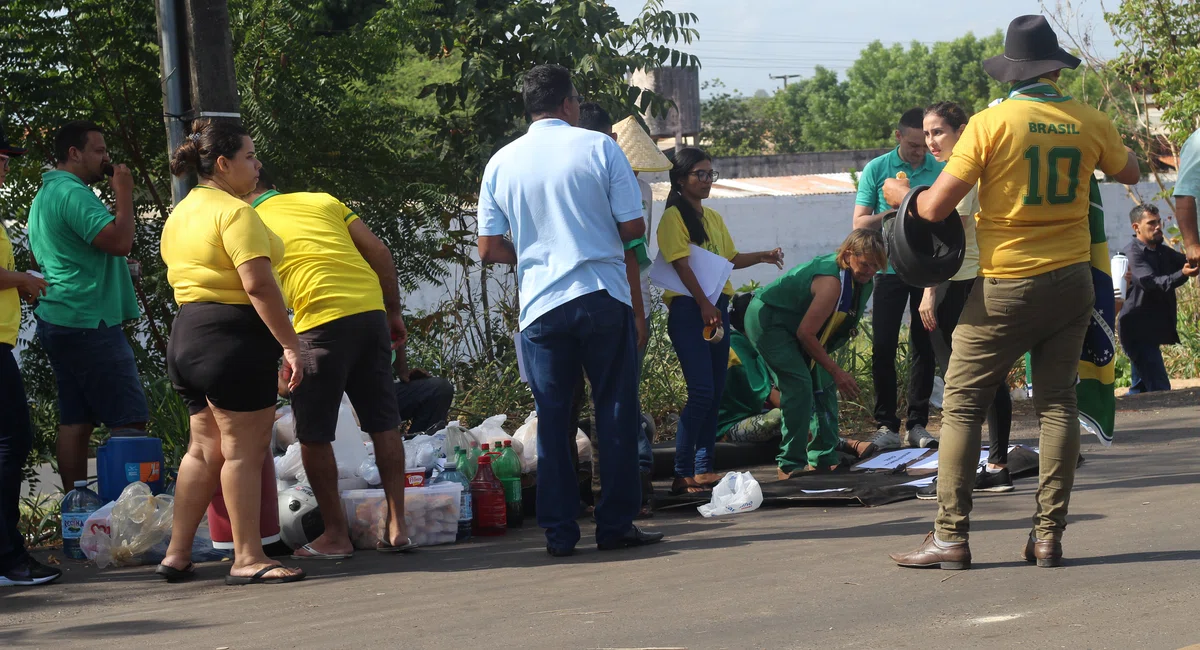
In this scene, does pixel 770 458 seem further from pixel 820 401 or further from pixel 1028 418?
pixel 1028 418

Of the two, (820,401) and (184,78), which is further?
(820,401)

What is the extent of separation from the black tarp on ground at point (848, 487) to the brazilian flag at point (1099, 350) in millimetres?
1151

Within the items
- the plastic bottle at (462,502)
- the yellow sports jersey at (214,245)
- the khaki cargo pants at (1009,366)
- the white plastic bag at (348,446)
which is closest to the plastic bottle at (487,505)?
the plastic bottle at (462,502)

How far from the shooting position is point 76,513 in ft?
20.2

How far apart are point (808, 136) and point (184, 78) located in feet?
228

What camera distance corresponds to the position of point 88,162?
21.7 feet

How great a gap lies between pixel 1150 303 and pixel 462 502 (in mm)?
7998

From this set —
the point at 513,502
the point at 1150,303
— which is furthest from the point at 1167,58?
the point at 513,502

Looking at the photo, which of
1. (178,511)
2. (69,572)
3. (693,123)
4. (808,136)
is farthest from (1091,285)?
(808,136)

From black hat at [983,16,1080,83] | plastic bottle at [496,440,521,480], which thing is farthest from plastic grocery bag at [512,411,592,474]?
black hat at [983,16,1080,83]

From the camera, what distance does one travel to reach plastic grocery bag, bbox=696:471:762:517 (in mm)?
6688

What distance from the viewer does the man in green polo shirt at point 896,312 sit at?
8023mm

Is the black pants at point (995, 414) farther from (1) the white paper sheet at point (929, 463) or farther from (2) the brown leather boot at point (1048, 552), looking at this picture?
(2) the brown leather boot at point (1048, 552)

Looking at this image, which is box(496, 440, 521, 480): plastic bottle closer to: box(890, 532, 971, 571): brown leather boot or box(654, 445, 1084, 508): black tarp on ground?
box(654, 445, 1084, 508): black tarp on ground
